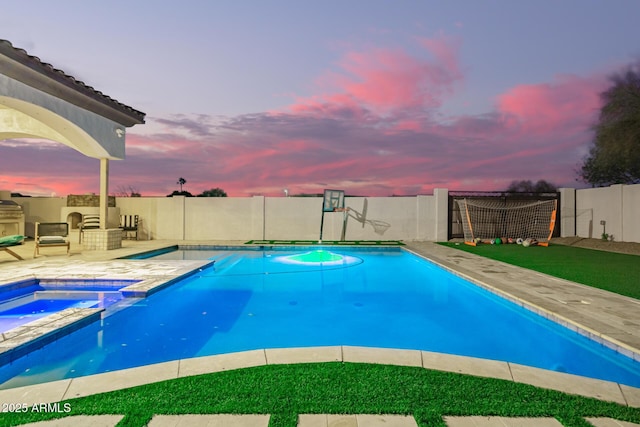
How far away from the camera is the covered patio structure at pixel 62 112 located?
6.19 metres

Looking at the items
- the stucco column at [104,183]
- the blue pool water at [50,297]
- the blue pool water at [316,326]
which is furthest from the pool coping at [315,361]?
the stucco column at [104,183]

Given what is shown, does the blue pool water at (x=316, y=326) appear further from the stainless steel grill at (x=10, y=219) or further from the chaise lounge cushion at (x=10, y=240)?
the stainless steel grill at (x=10, y=219)

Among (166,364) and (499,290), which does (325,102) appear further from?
(166,364)

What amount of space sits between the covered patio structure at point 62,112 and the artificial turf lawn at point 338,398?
624 cm

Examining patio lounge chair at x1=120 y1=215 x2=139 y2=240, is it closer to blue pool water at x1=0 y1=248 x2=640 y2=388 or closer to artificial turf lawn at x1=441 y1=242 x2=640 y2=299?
blue pool water at x1=0 y1=248 x2=640 y2=388

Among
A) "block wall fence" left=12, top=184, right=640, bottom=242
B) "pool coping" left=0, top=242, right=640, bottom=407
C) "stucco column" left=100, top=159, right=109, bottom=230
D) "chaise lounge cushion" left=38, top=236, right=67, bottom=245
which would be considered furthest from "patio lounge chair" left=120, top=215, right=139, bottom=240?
"pool coping" left=0, top=242, right=640, bottom=407

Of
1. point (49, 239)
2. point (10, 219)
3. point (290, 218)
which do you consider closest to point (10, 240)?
point (49, 239)

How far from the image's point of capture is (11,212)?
450 inches

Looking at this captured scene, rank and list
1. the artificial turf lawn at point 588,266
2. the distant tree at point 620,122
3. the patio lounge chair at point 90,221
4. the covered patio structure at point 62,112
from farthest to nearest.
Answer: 1. the distant tree at point 620,122
2. the patio lounge chair at point 90,221
3. the covered patio structure at point 62,112
4. the artificial turf lawn at point 588,266

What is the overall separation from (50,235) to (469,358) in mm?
10525

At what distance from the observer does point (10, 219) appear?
1134cm

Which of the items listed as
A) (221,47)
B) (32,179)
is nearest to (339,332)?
(221,47)

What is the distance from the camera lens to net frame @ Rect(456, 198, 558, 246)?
14422mm

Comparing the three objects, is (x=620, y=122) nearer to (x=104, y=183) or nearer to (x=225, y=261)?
(x=225, y=261)
